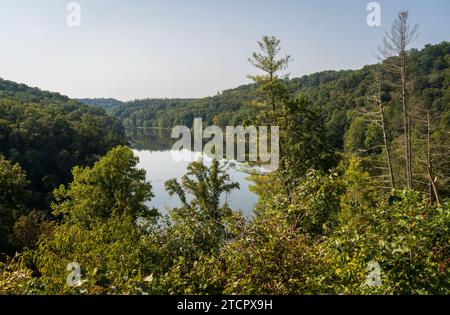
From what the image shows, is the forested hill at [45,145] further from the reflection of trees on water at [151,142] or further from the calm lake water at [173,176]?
the reflection of trees on water at [151,142]

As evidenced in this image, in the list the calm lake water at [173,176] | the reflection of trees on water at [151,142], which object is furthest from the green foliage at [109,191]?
the reflection of trees on water at [151,142]

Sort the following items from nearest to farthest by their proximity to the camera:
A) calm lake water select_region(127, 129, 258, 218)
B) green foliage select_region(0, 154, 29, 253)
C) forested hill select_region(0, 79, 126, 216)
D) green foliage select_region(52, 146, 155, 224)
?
green foliage select_region(0, 154, 29, 253), green foliage select_region(52, 146, 155, 224), calm lake water select_region(127, 129, 258, 218), forested hill select_region(0, 79, 126, 216)

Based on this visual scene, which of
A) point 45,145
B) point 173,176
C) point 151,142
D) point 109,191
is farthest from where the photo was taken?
point 151,142

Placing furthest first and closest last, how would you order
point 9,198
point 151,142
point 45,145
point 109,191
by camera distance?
point 151,142 → point 45,145 → point 9,198 → point 109,191

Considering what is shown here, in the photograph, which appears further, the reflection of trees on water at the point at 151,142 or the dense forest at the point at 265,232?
the reflection of trees on water at the point at 151,142

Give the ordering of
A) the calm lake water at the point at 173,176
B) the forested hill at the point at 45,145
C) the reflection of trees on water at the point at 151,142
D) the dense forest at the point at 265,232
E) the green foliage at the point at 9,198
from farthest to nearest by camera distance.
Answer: the reflection of trees on water at the point at 151,142
the forested hill at the point at 45,145
the calm lake water at the point at 173,176
the green foliage at the point at 9,198
the dense forest at the point at 265,232

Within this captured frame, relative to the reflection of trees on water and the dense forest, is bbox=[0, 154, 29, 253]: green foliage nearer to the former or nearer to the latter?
the dense forest

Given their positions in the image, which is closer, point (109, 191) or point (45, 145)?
point (109, 191)

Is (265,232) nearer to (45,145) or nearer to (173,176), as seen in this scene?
(45,145)

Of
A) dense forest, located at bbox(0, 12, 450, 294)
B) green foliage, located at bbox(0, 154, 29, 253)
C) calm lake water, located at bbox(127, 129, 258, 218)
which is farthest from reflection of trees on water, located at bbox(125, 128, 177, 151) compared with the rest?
green foliage, located at bbox(0, 154, 29, 253)

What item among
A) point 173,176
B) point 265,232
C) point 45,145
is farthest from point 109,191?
point 173,176

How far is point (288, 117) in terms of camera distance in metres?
18.3

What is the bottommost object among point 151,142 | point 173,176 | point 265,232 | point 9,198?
point 173,176
